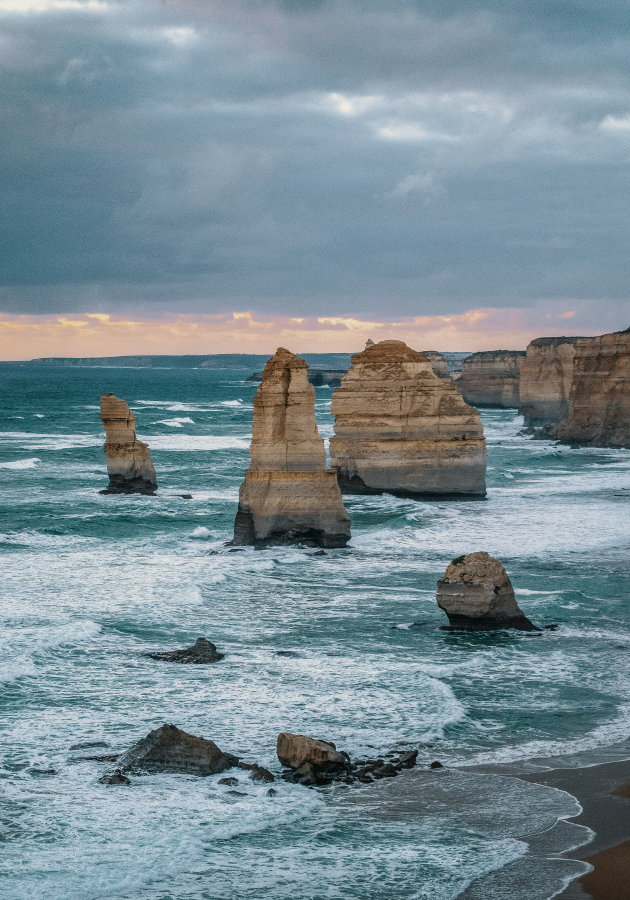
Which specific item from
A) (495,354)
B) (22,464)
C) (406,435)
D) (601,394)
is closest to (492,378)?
(495,354)

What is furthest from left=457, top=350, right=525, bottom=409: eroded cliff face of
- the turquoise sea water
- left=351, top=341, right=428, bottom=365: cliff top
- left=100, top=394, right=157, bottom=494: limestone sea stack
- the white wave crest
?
the turquoise sea water

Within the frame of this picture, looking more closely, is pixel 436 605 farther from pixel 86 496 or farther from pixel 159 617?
pixel 86 496

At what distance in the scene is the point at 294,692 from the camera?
65.7ft

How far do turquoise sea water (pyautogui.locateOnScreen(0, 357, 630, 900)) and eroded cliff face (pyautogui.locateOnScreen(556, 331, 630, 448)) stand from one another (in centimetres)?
2853

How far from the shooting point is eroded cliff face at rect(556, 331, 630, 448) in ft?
228

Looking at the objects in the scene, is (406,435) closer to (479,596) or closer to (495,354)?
(479,596)

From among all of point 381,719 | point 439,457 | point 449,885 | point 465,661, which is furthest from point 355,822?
point 439,457

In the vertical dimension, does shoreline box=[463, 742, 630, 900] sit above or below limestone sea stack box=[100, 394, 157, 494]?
below

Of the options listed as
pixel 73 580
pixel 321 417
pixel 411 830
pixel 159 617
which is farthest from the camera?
pixel 321 417

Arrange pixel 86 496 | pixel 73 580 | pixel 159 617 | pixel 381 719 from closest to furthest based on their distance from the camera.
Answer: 1. pixel 381 719
2. pixel 159 617
3. pixel 73 580
4. pixel 86 496

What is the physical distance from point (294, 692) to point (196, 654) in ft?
10.0

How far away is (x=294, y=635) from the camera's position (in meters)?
24.2

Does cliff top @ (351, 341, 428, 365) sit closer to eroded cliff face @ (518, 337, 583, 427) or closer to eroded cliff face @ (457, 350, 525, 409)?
eroded cliff face @ (518, 337, 583, 427)

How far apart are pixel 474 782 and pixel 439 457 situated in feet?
99.9
